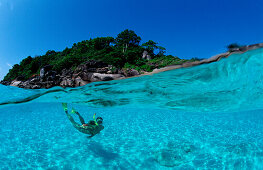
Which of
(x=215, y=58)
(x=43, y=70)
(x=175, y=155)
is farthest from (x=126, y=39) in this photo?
(x=175, y=155)

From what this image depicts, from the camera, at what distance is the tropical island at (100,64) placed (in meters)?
10.7

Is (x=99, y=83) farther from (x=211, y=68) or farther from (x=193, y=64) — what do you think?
(x=211, y=68)

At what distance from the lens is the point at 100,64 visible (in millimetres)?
15258

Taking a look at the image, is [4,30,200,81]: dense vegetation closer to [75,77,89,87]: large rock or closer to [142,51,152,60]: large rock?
[142,51,152,60]: large rock

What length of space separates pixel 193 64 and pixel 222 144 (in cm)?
642

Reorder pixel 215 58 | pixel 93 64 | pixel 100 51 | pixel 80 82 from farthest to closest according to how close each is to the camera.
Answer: pixel 100 51 → pixel 93 64 → pixel 80 82 → pixel 215 58

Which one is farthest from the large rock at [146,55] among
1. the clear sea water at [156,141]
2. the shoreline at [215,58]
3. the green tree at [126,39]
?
the shoreline at [215,58]

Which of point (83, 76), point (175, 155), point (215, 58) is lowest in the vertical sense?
point (175, 155)

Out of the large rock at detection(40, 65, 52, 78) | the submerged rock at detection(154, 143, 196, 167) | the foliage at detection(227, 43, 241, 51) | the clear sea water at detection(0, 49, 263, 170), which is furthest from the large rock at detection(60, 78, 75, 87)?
the foliage at detection(227, 43, 241, 51)

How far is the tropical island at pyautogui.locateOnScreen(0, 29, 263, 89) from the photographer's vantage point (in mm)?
10742

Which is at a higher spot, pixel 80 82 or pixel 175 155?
pixel 80 82

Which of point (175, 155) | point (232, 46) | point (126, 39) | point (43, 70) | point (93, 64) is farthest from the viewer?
point (126, 39)

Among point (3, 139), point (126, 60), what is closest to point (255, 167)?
point (3, 139)

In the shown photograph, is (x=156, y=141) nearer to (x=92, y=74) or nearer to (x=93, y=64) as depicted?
(x=92, y=74)
